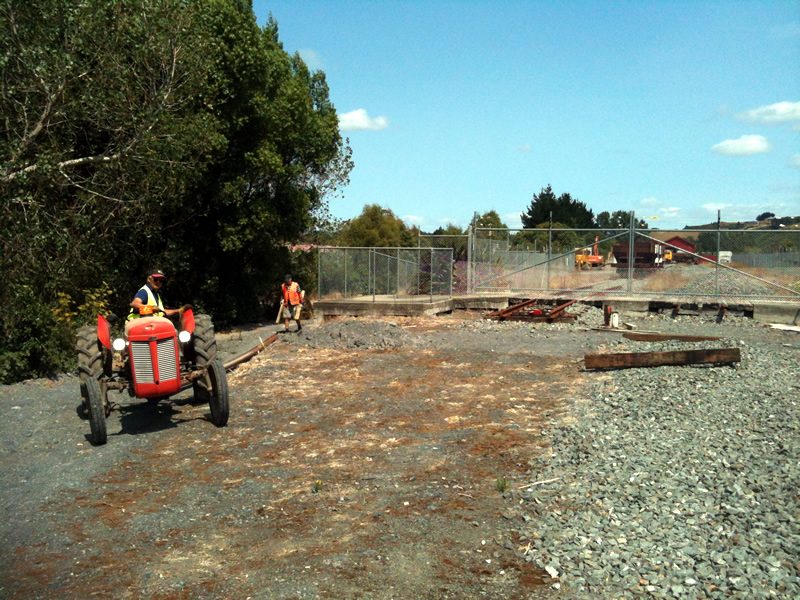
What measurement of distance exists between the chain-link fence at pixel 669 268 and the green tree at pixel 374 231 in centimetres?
1152

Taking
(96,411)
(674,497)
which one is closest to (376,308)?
(96,411)

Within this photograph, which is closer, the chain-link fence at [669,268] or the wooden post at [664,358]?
the wooden post at [664,358]

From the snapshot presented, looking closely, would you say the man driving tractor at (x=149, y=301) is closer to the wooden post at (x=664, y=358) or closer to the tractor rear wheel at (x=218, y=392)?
the tractor rear wheel at (x=218, y=392)

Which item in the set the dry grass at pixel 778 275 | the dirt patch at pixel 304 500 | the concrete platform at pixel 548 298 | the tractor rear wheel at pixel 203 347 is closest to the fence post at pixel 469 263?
the concrete platform at pixel 548 298

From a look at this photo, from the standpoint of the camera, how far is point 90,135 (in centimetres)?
1566

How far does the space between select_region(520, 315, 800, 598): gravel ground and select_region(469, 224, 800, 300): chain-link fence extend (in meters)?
14.0

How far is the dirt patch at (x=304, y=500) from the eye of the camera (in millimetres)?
5164

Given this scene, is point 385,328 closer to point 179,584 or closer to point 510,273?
point 510,273

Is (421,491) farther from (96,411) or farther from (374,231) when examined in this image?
(374,231)

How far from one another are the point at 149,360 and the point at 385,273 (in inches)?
718

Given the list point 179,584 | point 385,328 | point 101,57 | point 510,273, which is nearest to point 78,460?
point 179,584

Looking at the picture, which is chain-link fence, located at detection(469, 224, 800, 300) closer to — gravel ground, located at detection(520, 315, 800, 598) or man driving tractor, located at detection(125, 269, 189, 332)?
gravel ground, located at detection(520, 315, 800, 598)

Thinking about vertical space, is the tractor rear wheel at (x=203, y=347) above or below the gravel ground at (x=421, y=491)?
above

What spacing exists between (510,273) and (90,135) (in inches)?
642
